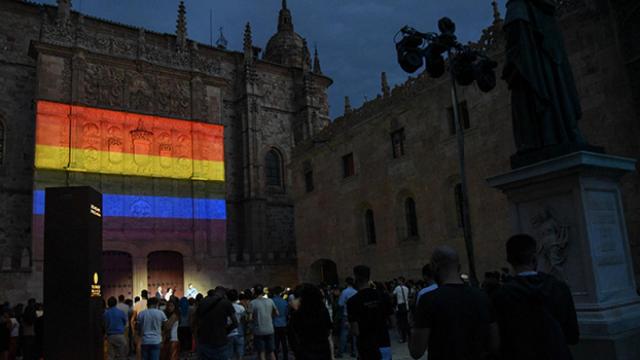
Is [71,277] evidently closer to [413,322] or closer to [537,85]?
[413,322]

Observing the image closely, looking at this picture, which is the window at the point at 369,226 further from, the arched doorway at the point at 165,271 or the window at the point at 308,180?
the arched doorway at the point at 165,271

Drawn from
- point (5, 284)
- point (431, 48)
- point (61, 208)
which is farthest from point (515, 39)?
point (5, 284)

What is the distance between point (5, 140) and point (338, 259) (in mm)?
18149

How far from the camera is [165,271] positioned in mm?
26797

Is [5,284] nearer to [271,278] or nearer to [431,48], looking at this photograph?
[271,278]

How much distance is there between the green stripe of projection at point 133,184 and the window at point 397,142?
36.9 feet

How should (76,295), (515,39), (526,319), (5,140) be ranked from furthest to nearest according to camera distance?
(5,140) → (76,295) → (515,39) → (526,319)

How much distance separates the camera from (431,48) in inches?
376

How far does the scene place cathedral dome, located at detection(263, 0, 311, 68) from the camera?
127 ft

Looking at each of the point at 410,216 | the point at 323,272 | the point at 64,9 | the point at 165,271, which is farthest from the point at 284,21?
the point at 410,216

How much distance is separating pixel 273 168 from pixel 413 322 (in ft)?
104

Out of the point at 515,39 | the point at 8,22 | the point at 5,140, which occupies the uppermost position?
the point at 8,22

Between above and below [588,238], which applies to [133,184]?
above

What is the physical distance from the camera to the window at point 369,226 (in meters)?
23.5
